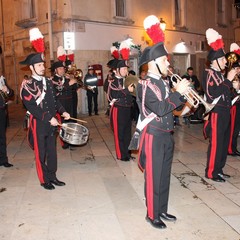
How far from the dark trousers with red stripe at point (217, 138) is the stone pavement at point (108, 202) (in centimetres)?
29

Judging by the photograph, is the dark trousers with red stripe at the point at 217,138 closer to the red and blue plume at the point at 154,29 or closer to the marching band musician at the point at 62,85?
the red and blue plume at the point at 154,29

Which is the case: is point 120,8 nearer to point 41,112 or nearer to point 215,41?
point 215,41

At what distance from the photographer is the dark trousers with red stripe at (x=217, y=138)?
571 cm

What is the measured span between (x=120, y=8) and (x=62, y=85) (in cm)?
1029

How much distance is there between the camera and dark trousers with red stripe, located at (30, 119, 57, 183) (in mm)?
5484

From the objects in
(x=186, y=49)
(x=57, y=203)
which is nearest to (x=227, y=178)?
(x=57, y=203)

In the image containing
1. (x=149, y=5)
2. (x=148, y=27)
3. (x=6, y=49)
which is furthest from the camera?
(x=6, y=49)

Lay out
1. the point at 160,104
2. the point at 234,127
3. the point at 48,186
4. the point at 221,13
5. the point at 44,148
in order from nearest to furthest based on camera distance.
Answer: the point at 160,104
the point at 44,148
the point at 48,186
the point at 234,127
the point at 221,13

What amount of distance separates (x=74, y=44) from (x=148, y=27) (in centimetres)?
1159

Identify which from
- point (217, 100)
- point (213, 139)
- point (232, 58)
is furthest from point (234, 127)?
point (217, 100)

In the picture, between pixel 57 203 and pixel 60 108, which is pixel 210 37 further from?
pixel 57 203

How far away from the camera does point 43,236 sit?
4.07 metres

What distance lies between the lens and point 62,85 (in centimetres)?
856

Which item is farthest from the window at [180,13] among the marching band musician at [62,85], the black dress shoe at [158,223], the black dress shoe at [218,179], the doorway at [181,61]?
the black dress shoe at [158,223]
